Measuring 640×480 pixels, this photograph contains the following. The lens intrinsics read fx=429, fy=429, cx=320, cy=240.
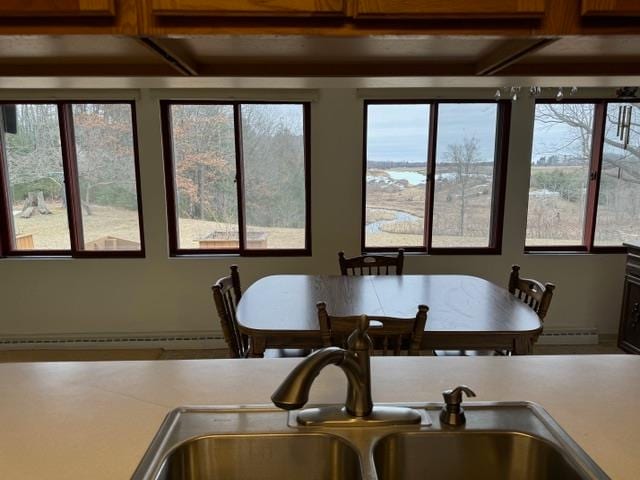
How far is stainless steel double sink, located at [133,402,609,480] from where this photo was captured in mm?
901

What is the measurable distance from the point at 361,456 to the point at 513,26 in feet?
2.82

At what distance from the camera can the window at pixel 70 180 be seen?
11.2 feet

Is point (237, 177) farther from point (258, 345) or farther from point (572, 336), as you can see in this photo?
point (572, 336)

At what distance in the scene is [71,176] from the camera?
347 cm

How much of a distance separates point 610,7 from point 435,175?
2845 millimetres

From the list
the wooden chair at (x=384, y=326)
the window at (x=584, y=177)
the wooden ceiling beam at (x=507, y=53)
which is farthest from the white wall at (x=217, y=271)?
the wooden ceiling beam at (x=507, y=53)

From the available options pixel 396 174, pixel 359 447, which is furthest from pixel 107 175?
pixel 359 447

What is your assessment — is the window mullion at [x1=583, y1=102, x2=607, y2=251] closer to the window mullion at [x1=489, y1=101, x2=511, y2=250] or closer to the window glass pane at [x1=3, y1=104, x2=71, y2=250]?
the window mullion at [x1=489, y1=101, x2=511, y2=250]

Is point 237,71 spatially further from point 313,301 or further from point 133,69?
point 313,301

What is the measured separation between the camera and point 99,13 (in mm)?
748

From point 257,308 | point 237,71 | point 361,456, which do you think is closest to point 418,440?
point 361,456

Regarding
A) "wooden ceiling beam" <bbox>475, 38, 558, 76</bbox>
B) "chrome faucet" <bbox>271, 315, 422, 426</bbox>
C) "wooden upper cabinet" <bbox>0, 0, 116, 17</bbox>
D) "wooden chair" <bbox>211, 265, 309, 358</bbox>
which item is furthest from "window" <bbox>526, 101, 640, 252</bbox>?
"wooden upper cabinet" <bbox>0, 0, 116, 17</bbox>

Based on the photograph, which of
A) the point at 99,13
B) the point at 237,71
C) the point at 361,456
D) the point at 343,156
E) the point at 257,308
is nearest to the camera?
the point at 99,13

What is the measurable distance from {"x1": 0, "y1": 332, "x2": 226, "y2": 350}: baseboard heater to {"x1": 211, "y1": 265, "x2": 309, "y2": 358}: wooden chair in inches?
49.9
